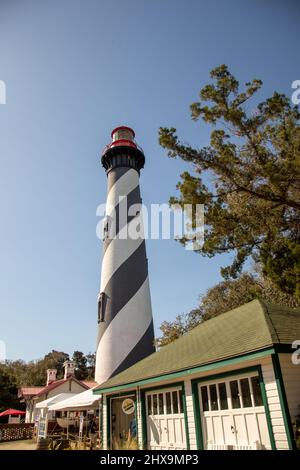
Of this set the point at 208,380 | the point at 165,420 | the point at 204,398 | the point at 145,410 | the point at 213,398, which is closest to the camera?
the point at 213,398

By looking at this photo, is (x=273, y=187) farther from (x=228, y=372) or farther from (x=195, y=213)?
(x=228, y=372)

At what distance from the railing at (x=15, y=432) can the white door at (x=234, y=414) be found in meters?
20.9

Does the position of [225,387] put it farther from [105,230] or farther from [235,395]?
[105,230]

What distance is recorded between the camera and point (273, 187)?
9.59 m

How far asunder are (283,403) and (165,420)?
4.68 m

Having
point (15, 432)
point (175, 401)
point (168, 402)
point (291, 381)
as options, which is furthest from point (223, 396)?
point (15, 432)

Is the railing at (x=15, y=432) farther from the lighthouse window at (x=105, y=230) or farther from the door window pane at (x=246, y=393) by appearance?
the door window pane at (x=246, y=393)

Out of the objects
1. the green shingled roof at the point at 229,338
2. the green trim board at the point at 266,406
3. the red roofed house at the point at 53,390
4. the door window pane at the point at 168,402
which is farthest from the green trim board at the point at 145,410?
the red roofed house at the point at 53,390

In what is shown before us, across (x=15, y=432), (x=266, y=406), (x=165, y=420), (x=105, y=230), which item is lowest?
(x=15, y=432)

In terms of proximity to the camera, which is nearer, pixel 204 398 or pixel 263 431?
pixel 263 431

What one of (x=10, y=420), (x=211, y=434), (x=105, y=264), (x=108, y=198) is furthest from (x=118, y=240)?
(x=10, y=420)

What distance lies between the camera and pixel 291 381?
718 cm

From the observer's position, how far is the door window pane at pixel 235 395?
314 inches

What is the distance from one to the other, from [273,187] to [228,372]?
211 inches
